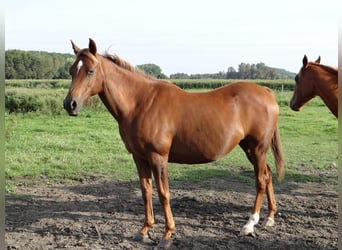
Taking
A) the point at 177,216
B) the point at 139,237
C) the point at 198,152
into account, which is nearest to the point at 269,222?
the point at 177,216

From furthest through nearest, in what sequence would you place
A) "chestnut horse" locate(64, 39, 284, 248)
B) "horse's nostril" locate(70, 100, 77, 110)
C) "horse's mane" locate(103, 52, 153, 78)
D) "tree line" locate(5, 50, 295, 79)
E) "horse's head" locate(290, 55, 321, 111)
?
"tree line" locate(5, 50, 295, 79), "horse's head" locate(290, 55, 321, 111), "horse's mane" locate(103, 52, 153, 78), "chestnut horse" locate(64, 39, 284, 248), "horse's nostril" locate(70, 100, 77, 110)

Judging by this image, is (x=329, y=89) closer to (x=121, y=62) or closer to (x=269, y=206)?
(x=269, y=206)

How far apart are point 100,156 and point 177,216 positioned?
388 centimetres

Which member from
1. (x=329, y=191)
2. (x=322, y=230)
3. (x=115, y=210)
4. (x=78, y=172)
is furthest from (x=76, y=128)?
(x=322, y=230)

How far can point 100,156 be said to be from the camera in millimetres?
8297

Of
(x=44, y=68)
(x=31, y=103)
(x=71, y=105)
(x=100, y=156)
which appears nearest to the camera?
(x=71, y=105)

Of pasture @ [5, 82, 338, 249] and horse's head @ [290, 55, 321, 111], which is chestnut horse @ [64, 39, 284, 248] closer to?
pasture @ [5, 82, 338, 249]

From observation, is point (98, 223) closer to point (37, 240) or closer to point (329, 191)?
point (37, 240)

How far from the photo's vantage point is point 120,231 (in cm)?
442

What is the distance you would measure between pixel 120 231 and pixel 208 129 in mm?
1696

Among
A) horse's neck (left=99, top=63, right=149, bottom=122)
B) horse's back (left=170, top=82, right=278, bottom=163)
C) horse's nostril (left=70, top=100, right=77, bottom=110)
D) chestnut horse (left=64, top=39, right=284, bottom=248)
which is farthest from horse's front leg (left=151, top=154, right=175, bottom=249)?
horse's nostril (left=70, top=100, right=77, bottom=110)

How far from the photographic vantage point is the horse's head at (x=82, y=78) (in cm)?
349

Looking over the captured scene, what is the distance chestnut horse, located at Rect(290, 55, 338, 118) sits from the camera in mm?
4531

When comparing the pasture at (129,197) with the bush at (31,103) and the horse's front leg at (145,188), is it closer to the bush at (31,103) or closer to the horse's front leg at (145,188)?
the horse's front leg at (145,188)
